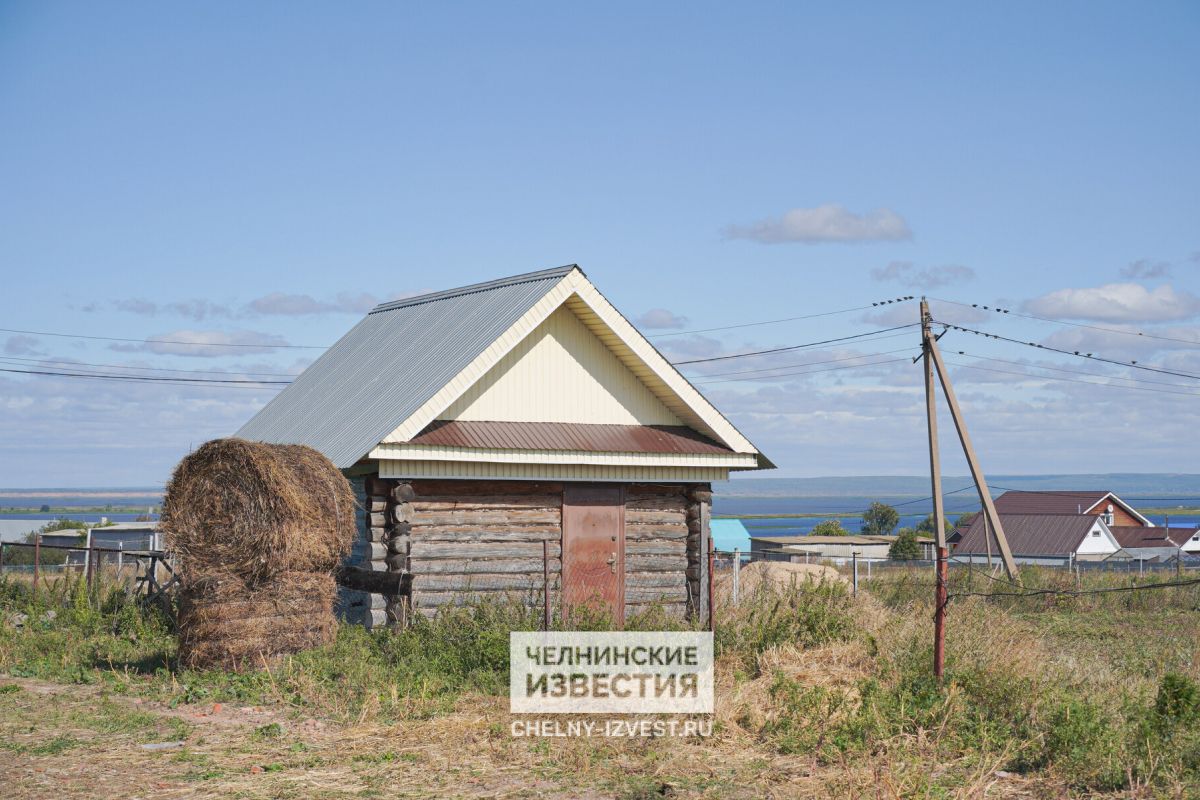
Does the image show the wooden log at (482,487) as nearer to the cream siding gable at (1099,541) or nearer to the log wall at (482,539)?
the log wall at (482,539)

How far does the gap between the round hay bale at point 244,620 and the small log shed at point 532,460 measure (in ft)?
7.72

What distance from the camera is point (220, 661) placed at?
14344mm

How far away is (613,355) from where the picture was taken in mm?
19484

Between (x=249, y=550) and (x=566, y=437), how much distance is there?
5441 mm

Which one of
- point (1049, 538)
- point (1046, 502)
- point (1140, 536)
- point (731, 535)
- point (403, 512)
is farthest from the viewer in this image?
point (1046, 502)

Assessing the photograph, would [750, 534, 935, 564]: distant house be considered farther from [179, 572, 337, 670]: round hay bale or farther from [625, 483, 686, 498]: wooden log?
[179, 572, 337, 670]: round hay bale

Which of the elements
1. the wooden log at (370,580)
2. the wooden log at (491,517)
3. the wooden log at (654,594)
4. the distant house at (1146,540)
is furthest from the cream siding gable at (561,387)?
the distant house at (1146,540)

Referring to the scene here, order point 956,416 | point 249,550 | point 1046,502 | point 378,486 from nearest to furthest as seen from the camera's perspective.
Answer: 1. point 249,550
2. point 378,486
3. point 956,416
4. point 1046,502

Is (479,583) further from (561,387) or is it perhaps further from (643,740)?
(643,740)

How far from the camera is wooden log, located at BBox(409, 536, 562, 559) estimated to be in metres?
17.6

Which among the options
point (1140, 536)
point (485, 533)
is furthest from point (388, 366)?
point (1140, 536)

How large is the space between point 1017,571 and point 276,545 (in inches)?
827

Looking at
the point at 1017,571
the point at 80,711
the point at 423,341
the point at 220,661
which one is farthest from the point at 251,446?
the point at 1017,571

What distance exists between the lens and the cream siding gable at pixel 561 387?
18453 mm
